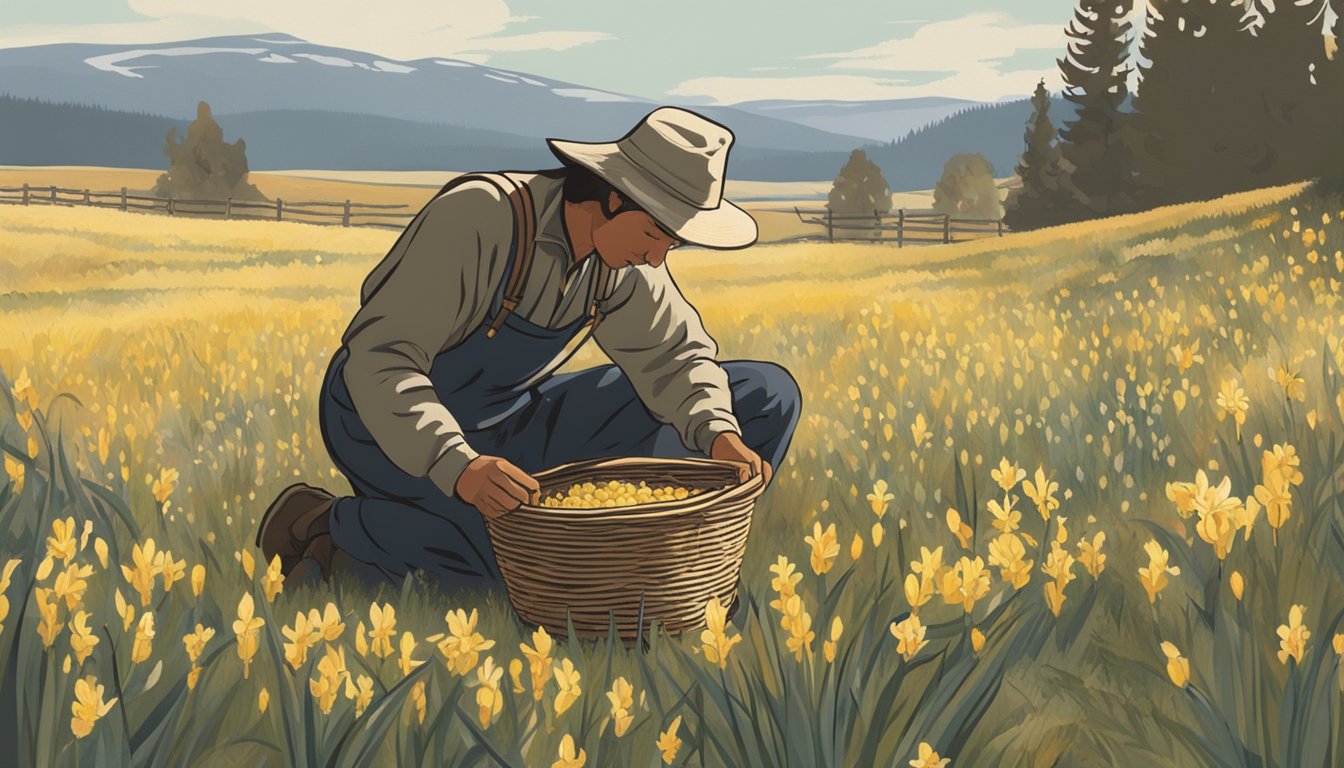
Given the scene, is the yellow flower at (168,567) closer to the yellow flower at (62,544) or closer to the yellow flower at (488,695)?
the yellow flower at (62,544)

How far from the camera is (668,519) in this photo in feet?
10.6

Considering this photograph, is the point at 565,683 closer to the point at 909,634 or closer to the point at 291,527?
the point at 909,634

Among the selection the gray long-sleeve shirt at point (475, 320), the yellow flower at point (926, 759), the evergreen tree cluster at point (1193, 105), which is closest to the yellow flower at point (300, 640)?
the gray long-sleeve shirt at point (475, 320)

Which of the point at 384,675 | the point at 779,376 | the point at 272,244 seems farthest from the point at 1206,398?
the point at 272,244

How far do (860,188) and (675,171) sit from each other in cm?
7187

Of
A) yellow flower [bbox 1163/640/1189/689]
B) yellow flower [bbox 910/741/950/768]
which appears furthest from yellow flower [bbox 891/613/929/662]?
yellow flower [bbox 1163/640/1189/689]

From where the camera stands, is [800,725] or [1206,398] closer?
[800,725]

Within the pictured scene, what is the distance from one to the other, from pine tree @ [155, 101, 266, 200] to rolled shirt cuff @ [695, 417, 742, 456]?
61.4 meters

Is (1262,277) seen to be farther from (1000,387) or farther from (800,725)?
(800,725)

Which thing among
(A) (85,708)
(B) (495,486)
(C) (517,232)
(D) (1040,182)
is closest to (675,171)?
(C) (517,232)

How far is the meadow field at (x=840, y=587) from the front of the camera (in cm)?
228

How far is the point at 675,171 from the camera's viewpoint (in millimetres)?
3521

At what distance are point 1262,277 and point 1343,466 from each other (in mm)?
6521

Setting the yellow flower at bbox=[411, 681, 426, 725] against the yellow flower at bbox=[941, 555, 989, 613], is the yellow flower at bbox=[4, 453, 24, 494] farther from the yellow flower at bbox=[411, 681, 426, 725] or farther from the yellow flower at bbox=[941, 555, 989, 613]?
the yellow flower at bbox=[941, 555, 989, 613]
